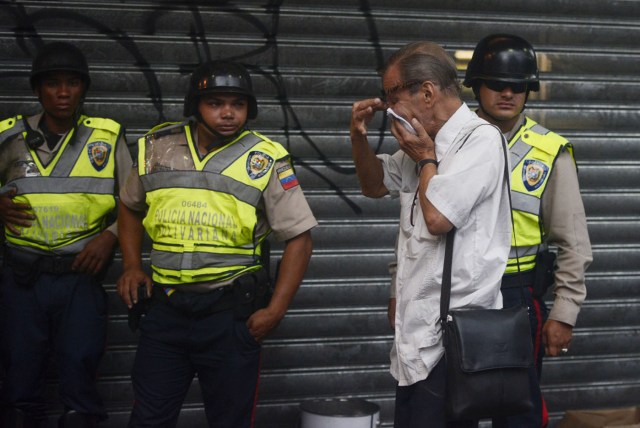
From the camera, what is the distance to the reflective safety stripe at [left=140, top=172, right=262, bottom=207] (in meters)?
4.25

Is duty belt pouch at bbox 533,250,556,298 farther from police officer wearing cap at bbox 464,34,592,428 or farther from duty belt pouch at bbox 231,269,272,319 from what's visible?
duty belt pouch at bbox 231,269,272,319

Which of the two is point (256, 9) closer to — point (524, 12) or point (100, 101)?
point (100, 101)

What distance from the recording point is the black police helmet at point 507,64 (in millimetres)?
4531

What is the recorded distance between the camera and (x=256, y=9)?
5.41 meters

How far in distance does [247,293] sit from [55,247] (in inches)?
41.9

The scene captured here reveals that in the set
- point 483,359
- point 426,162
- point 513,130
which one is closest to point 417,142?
point 426,162

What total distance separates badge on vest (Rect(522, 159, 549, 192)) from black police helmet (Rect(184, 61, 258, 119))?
134 centimetres

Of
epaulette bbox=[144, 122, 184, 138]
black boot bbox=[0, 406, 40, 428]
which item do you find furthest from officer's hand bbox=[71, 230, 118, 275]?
black boot bbox=[0, 406, 40, 428]

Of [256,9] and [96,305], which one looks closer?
[96,305]

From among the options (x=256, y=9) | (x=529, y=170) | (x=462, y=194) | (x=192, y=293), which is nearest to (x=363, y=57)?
(x=256, y=9)

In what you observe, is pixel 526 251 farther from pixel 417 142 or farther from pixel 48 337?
pixel 48 337

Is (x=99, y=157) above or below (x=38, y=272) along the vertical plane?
above

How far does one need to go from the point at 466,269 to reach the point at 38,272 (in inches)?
89.3

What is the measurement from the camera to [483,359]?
3.32m
